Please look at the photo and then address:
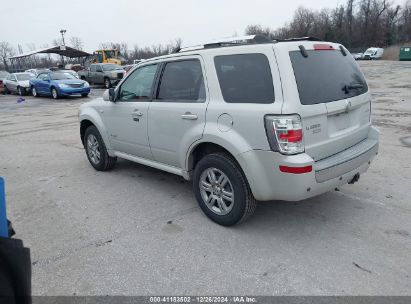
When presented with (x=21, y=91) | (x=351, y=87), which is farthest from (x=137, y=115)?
(x=21, y=91)

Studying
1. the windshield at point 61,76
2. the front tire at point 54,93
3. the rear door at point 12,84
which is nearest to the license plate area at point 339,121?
the front tire at point 54,93

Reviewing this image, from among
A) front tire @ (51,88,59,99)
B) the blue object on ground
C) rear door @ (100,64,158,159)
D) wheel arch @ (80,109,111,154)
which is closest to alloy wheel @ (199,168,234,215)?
rear door @ (100,64,158,159)

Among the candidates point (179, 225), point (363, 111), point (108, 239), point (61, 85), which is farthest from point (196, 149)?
point (61, 85)

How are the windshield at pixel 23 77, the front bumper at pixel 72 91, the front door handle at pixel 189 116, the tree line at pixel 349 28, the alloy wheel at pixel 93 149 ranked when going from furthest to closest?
the tree line at pixel 349 28 < the windshield at pixel 23 77 < the front bumper at pixel 72 91 < the alloy wheel at pixel 93 149 < the front door handle at pixel 189 116

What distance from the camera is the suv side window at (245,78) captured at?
317cm

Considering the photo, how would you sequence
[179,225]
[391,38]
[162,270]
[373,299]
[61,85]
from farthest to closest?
[391,38], [61,85], [179,225], [162,270], [373,299]

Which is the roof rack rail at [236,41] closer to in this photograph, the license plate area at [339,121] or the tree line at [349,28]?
the license plate area at [339,121]

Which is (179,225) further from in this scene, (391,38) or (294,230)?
(391,38)

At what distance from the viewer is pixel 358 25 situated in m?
79.2

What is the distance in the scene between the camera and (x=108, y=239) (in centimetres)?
355

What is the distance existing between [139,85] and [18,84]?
22240 millimetres

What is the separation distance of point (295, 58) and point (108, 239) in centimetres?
260

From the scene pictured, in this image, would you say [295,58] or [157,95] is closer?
[295,58]

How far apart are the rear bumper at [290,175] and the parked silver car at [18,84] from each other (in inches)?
929
